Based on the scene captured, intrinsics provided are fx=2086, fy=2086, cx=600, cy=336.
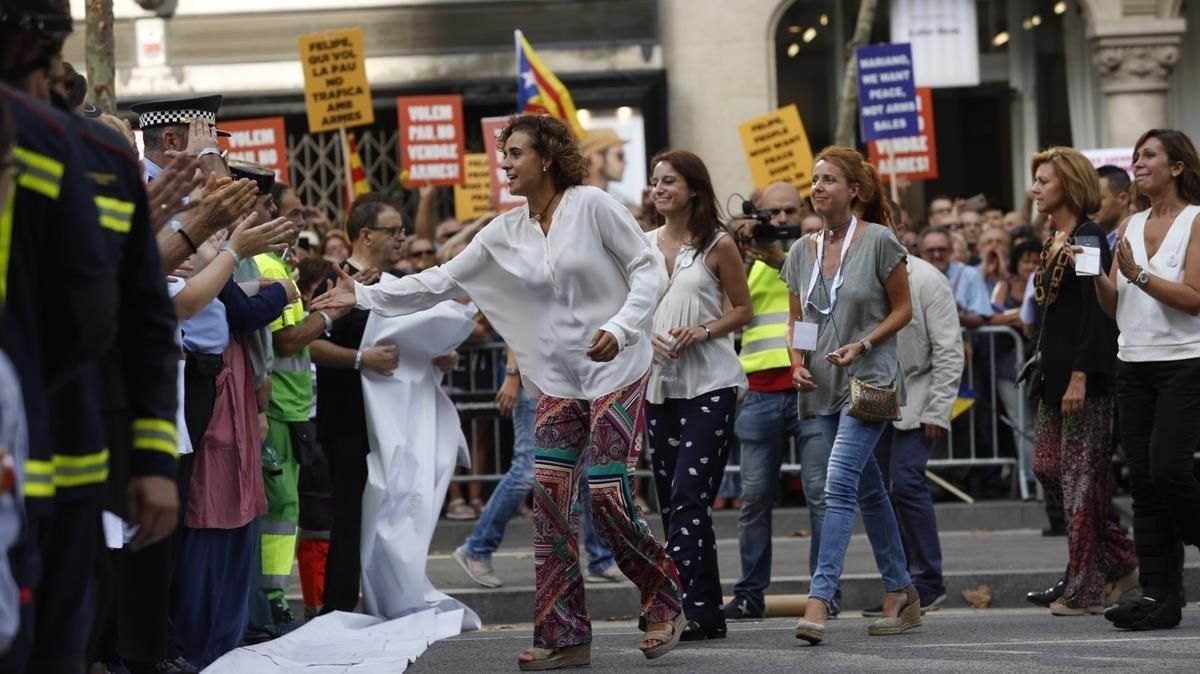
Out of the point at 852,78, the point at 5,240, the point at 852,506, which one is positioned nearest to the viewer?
the point at 5,240

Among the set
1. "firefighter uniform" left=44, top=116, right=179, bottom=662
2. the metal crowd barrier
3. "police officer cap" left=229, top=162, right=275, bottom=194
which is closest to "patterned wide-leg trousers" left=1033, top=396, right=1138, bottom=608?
"police officer cap" left=229, top=162, right=275, bottom=194

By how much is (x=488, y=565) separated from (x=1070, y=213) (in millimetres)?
3634

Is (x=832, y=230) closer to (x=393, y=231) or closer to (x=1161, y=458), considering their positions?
(x=1161, y=458)

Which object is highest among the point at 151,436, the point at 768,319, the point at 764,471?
the point at 768,319

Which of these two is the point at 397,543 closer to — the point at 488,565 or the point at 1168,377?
the point at 488,565

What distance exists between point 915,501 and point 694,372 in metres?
1.67

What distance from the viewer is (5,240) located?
3.87 m

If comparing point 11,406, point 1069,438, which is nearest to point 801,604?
point 1069,438

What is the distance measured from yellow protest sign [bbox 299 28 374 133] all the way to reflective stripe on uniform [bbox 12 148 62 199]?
12.2 metres

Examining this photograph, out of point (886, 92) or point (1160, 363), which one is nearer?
point (1160, 363)

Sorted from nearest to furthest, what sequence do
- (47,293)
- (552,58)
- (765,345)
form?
(47,293) → (765,345) → (552,58)

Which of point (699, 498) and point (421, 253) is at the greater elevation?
point (421, 253)

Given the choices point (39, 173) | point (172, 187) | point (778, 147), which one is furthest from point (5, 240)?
point (778, 147)

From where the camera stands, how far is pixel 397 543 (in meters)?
9.34
